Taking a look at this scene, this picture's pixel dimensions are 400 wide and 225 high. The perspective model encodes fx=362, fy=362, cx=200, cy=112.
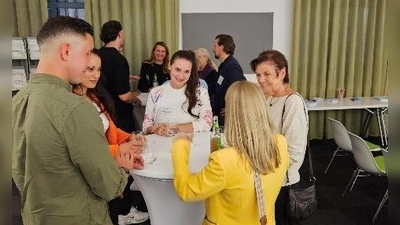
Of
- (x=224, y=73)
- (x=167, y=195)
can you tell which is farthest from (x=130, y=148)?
(x=224, y=73)

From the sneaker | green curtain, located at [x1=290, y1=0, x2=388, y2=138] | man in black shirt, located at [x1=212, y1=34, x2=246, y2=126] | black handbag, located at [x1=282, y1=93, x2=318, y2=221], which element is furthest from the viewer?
green curtain, located at [x1=290, y1=0, x2=388, y2=138]

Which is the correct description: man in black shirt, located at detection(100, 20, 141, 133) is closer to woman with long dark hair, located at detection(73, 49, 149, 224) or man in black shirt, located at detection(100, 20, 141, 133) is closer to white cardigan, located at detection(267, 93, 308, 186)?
woman with long dark hair, located at detection(73, 49, 149, 224)

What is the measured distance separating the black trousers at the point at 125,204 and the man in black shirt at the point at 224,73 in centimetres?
105

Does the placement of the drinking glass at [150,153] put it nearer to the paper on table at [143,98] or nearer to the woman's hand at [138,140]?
the woman's hand at [138,140]

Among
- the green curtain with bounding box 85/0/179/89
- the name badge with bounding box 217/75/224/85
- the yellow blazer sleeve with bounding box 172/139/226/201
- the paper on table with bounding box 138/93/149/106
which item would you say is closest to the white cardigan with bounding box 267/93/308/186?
the yellow blazer sleeve with bounding box 172/139/226/201

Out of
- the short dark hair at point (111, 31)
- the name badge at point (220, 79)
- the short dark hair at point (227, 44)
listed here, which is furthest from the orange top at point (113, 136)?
the short dark hair at point (227, 44)

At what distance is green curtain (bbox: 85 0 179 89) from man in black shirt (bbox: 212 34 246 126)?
1252mm

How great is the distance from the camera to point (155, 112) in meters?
2.52

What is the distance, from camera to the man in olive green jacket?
1.09m

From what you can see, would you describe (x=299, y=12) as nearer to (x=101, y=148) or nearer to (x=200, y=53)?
(x=200, y=53)

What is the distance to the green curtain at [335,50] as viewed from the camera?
5.07 m

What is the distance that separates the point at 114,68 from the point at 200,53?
142cm

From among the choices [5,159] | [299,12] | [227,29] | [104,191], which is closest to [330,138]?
[299,12]

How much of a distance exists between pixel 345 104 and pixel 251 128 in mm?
3721
